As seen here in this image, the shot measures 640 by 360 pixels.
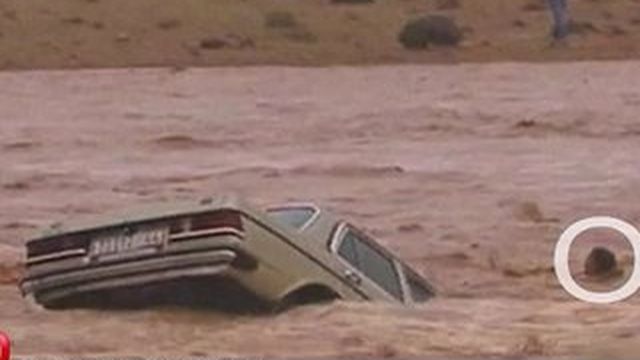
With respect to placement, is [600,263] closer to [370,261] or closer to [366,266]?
[370,261]

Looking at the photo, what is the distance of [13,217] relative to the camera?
27.5 m

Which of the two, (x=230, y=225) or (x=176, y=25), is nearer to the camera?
(x=230, y=225)

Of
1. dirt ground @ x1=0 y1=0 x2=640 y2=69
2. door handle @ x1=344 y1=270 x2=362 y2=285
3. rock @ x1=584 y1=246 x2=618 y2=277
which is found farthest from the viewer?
dirt ground @ x1=0 y1=0 x2=640 y2=69

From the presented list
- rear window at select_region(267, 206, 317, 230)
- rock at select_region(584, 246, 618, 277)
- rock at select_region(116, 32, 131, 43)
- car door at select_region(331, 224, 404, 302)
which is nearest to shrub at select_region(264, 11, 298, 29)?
rock at select_region(116, 32, 131, 43)

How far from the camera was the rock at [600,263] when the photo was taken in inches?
777

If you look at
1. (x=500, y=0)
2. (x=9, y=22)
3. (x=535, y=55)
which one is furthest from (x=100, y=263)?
(x=500, y=0)

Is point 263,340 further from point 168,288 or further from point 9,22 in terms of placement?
point 9,22

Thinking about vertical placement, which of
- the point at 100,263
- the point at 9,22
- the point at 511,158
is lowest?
the point at 9,22

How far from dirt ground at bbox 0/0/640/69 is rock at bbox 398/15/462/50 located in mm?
308

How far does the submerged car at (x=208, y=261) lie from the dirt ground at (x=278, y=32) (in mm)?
35132

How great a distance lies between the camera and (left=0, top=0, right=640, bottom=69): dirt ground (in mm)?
51469

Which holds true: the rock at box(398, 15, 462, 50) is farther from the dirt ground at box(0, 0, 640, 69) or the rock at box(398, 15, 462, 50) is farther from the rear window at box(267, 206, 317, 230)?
the rear window at box(267, 206, 317, 230)

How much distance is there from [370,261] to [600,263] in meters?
5.42

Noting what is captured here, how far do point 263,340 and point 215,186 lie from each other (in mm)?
16359
